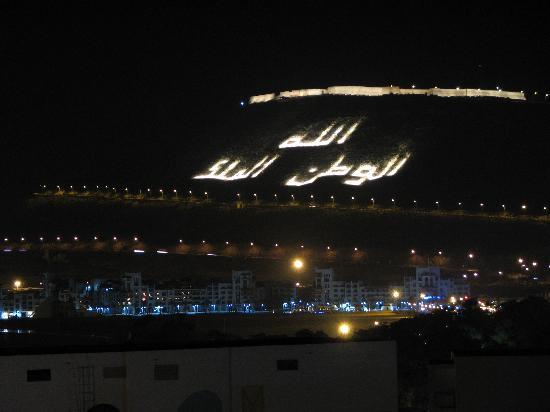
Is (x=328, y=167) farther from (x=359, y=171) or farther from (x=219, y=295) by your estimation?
(x=219, y=295)

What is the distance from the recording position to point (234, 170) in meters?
109

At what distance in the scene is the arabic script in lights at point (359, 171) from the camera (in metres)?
96.5

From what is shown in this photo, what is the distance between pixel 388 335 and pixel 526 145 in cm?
7316

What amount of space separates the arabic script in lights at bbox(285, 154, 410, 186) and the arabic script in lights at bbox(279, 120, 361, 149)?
6723 millimetres

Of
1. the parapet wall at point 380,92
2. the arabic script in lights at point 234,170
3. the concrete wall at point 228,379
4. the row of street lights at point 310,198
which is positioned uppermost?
the parapet wall at point 380,92

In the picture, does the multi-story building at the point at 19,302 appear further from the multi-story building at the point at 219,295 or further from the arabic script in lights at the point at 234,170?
the arabic script in lights at the point at 234,170

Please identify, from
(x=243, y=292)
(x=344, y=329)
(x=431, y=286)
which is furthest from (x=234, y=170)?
(x=344, y=329)

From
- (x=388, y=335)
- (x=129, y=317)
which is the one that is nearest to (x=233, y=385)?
(x=388, y=335)

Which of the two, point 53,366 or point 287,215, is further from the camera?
point 287,215

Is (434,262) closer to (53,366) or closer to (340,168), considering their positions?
(340,168)

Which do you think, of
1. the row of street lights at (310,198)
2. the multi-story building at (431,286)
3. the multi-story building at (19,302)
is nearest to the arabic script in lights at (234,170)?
the row of street lights at (310,198)

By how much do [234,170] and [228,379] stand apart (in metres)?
96.4

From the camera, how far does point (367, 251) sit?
241 ft

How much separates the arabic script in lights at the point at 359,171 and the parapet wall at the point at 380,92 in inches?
568
